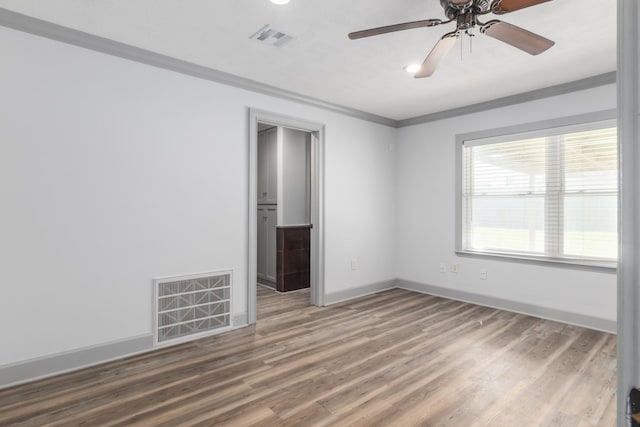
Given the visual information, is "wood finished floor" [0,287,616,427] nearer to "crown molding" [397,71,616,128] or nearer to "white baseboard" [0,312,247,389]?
"white baseboard" [0,312,247,389]

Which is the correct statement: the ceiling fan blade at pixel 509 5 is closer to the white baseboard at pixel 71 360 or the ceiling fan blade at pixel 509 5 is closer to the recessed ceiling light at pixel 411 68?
the recessed ceiling light at pixel 411 68

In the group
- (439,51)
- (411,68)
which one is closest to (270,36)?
(439,51)

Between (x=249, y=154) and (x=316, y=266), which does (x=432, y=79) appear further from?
(x=316, y=266)

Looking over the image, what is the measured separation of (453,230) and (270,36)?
3.23 meters

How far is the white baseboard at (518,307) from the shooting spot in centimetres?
351

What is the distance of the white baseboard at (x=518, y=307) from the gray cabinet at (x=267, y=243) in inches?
73.2

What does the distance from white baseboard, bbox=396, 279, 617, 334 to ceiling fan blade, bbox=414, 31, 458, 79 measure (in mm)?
2860

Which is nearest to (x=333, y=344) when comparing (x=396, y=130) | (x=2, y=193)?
(x=2, y=193)

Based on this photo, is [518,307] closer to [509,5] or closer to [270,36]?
[509,5]

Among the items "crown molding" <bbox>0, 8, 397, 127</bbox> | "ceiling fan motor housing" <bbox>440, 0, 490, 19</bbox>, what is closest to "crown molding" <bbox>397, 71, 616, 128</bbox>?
"crown molding" <bbox>0, 8, 397, 127</bbox>

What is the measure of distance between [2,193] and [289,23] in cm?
222

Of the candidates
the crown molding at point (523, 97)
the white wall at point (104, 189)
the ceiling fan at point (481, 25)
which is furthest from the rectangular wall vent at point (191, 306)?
the crown molding at point (523, 97)

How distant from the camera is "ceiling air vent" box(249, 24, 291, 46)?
261 cm

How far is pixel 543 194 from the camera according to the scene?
3.93 metres
